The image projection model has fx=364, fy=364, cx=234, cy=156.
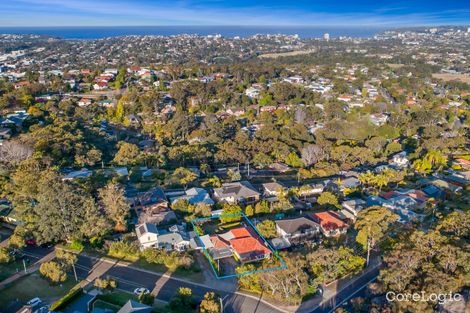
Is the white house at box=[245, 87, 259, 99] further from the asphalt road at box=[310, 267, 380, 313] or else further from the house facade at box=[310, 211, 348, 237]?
the asphalt road at box=[310, 267, 380, 313]

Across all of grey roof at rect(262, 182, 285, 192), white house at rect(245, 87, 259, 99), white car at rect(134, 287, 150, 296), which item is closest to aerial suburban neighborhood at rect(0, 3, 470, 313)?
white car at rect(134, 287, 150, 296)

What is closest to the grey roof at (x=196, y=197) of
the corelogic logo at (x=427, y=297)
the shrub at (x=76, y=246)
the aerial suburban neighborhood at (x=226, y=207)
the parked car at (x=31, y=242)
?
the aerial suburban neighborhood at (x=226, y=207)

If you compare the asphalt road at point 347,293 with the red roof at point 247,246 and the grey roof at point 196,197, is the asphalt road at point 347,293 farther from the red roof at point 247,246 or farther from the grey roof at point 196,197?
the grey roof at point 196,197

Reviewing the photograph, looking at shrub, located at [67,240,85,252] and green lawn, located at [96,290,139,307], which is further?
shrub, located at [67,240,85,252]

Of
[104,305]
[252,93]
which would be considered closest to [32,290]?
[104,305]

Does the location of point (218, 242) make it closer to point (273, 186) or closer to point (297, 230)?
point (297, 230)

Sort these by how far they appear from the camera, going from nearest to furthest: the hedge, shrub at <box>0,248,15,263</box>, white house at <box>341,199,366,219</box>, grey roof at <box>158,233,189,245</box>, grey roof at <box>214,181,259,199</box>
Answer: the hedge → shrub at <box>0,248,15,263</box> → grey roof at <box>158,233,189,245</box> → white house at <box>341,199,366,219</box> → grey roof at <box>214,181,259,199</box>

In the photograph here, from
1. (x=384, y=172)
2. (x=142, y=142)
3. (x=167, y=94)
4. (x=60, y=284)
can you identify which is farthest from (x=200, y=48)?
(x=60, y=284)
